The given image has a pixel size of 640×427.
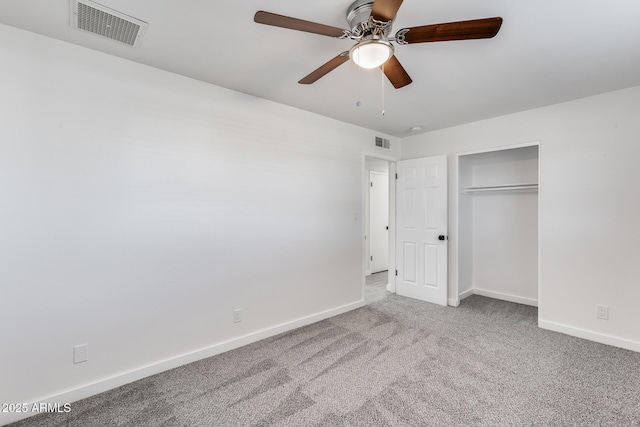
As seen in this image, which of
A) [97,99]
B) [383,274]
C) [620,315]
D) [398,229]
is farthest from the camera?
[383,274]

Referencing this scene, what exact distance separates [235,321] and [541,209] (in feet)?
11.6

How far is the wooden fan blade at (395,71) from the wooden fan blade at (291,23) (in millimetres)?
379

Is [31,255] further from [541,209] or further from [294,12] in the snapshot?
[541,209]

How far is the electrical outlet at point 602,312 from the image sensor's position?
116 inches

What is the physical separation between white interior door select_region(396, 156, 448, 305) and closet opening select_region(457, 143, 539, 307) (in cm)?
29

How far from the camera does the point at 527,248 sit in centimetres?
420

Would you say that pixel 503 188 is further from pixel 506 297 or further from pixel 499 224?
pixel 506 297

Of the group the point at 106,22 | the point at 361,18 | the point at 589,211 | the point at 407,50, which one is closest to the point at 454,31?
the point at 361,18

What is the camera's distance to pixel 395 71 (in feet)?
6.21

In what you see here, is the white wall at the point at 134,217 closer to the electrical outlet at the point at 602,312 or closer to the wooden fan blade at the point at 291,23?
the wooden fan blade at the point at 291,23

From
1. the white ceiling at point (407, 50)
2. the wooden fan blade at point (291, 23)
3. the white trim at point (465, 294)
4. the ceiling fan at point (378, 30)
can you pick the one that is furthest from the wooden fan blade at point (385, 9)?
the white trim at point (465, 294)

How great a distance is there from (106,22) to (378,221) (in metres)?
5.28

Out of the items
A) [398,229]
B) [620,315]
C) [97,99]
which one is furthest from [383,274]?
[97,99]

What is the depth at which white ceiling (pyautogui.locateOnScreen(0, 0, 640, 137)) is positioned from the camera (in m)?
1.71
